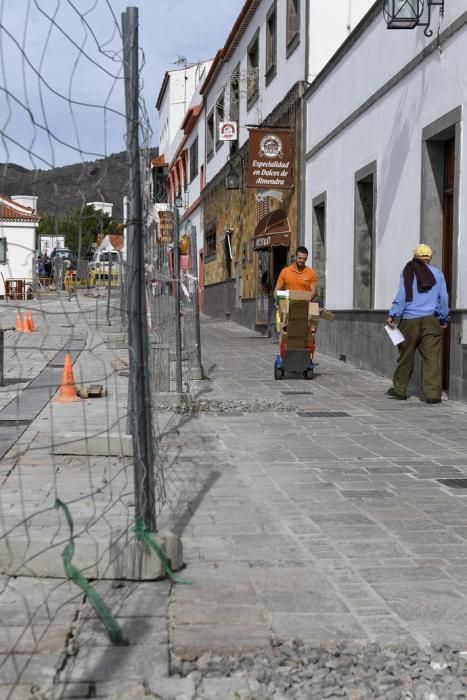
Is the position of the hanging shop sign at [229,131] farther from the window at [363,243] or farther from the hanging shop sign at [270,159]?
the window at [363,243]

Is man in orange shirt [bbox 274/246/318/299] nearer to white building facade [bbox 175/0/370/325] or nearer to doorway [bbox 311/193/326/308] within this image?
doorway [bbox 311/193/326/308]

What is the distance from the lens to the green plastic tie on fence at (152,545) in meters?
3.90

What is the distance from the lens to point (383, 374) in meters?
13.1

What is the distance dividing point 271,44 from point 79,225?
19.3m

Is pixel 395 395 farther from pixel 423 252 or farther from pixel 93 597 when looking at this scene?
pixel 93 597

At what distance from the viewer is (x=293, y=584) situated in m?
3.96

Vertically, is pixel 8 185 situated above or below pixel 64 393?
above

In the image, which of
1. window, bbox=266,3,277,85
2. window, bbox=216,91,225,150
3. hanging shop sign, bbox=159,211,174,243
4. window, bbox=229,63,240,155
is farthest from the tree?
window, bbox=216,91,225,150

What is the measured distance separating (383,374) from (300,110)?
788 cm

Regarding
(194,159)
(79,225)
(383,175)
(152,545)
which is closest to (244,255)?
(383,175)

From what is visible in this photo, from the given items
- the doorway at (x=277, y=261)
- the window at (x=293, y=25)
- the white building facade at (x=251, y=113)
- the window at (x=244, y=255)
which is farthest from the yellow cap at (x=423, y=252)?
the window at (x=244, y=255)

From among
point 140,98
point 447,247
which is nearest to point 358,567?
point 140,98

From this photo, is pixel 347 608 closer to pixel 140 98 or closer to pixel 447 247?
pixel 140 98

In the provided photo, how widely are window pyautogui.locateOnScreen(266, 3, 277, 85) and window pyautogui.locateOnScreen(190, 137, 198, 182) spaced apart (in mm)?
16681
